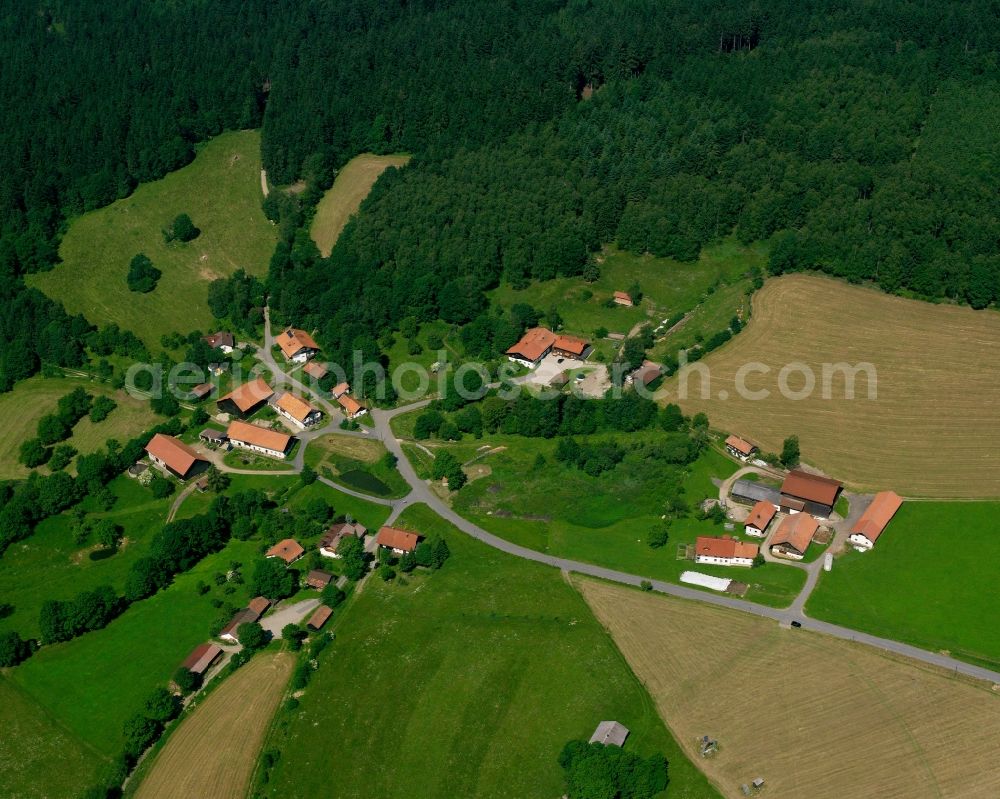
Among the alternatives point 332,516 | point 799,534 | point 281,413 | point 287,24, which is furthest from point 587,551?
Result: point 287,24

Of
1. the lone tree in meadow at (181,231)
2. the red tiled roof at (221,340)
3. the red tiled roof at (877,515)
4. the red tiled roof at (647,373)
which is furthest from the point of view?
the lone tree in meadow at (181,231)

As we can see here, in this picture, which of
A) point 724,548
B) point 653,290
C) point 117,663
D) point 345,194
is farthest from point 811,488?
point 345,194

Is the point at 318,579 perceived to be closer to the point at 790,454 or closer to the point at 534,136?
the point at 790,454

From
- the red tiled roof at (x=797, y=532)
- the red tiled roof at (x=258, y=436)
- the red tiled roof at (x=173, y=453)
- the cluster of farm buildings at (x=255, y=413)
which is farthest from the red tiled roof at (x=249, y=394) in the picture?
the red tiled roof at (x=797, y=532)

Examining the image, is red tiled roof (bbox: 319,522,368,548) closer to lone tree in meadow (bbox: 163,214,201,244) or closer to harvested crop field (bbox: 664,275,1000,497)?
harvested crop field (bbox: 664,275,1000,497)

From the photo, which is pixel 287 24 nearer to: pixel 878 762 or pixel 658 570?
pixel 658 570

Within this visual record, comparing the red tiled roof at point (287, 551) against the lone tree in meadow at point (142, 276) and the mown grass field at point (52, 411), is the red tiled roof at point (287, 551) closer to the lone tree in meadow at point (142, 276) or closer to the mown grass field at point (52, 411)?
the mown grass field at point (52, 411)
